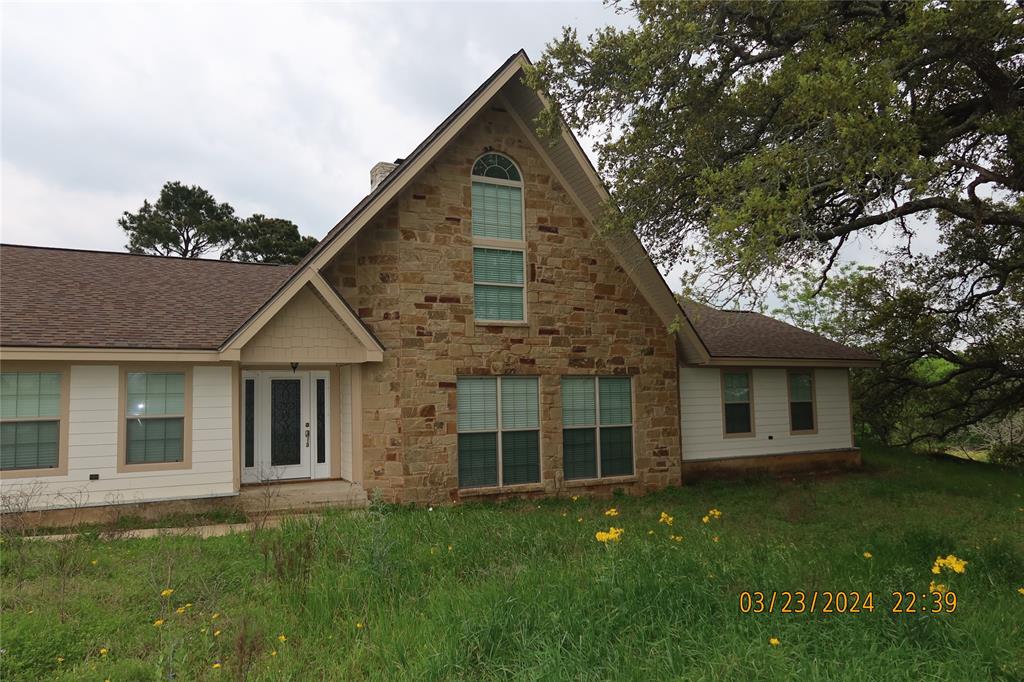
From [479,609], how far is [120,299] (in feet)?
33.1

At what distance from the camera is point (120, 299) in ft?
38.5

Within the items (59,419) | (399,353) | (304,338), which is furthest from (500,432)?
(59,419)

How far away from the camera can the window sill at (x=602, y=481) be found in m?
12.4

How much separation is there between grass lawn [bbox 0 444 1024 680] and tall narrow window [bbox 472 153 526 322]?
16.2ft

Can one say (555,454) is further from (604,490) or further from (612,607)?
(612,607)

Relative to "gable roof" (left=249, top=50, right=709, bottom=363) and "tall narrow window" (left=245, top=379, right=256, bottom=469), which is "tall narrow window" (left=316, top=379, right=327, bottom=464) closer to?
"tall narrow window" (left=245, top=379, right=256, bottom=469)

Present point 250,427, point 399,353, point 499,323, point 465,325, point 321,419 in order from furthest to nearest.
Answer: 1. point 321,419
2. point 499,323
3. point 250,427
4. point 465,325
5. point 399,353

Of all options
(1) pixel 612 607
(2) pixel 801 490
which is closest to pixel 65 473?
(1) pixel 612 607

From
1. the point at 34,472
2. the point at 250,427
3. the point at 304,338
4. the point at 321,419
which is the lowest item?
the point at 34,472

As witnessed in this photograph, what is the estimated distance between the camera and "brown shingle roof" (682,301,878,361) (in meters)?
15.5

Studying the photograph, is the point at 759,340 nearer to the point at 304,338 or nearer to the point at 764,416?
the point at 764,416

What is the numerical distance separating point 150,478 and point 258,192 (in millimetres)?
41746

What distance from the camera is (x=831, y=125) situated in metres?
8.21

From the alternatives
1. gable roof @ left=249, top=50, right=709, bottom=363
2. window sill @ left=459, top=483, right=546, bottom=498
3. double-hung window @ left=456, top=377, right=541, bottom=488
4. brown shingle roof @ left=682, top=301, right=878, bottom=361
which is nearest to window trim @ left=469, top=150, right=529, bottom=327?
gable roof @ left=249, top=50, right=709, bottom=363
